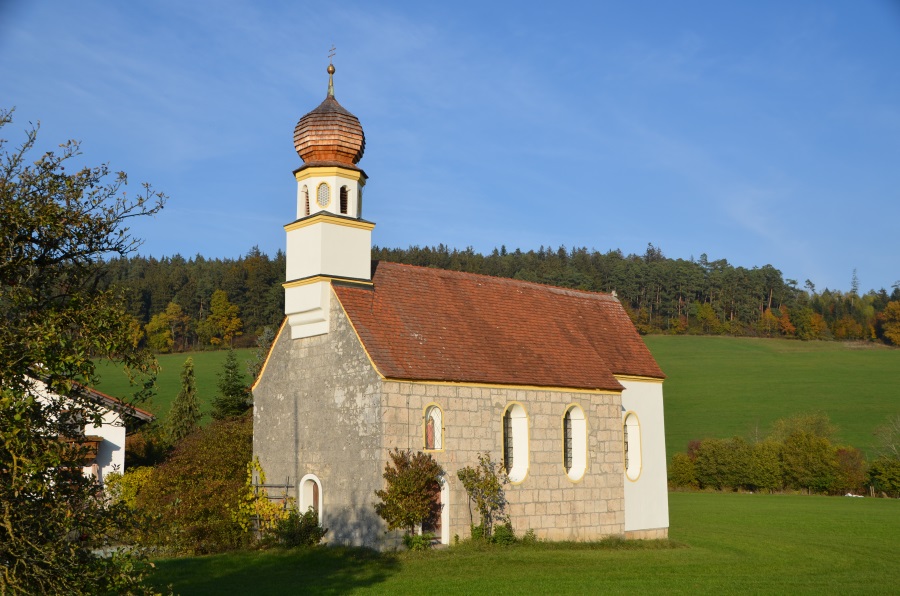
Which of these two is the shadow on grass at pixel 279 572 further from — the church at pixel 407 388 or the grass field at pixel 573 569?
the church at pixel 407 388

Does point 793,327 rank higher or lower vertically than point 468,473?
higher

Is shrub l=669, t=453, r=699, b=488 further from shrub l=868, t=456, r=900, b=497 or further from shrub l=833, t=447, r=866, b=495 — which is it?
shrub l=868, t=456, r=900, b=497

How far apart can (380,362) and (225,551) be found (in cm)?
691

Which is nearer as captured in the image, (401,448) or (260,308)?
(401,448)

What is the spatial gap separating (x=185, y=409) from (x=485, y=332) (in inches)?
814

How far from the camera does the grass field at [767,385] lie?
68625mm

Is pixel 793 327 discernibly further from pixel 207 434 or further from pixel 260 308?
pixel 207 434

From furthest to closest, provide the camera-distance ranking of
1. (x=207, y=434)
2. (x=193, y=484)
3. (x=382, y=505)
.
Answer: (x=207, y=434), (x=193, y=484), (x=382, y=505)

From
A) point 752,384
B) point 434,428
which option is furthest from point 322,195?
point 752,384

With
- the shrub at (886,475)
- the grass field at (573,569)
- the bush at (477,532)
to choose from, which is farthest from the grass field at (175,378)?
the shrub at (886,475)

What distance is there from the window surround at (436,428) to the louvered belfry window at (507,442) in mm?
2421

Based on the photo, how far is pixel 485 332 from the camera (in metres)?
27.6

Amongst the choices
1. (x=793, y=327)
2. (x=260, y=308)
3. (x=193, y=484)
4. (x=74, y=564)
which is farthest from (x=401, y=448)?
(x=793, y=327)

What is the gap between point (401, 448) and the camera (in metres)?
23.5
